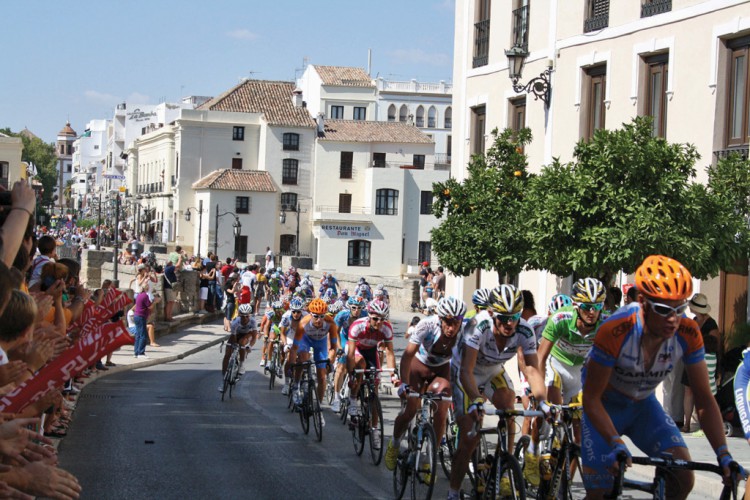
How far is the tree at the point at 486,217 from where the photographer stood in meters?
20.0

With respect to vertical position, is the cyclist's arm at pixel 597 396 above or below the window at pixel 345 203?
below

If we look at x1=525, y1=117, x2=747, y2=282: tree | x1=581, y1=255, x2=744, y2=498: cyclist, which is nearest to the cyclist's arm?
x1=581, y1=255, x2=744, y2=498: cyclist

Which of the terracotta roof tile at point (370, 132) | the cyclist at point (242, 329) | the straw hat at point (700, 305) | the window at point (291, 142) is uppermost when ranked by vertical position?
the terracotta roof tile at point (370, 132)

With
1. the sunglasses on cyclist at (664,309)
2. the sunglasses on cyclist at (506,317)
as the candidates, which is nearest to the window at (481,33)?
the sunglasses on cyclist at (506,317)

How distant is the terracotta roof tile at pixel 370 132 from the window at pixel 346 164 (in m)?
1.15

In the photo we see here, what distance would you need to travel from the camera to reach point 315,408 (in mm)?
13969

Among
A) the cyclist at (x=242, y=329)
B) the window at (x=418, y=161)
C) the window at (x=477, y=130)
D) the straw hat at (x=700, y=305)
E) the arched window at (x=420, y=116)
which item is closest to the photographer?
the straw hat at (x=700, y=305)

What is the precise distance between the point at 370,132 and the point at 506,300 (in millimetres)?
78007

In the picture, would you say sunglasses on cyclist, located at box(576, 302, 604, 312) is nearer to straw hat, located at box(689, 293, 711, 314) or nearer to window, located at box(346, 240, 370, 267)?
straw hat, located at box(689, 293, 711, 314)

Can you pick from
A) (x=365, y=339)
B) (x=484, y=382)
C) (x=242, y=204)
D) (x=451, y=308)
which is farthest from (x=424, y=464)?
(x=242, y=204)

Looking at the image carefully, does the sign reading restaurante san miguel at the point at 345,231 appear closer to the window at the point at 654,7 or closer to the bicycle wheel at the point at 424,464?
the window at the point at 654,7

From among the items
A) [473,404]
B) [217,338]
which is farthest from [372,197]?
[473,404]

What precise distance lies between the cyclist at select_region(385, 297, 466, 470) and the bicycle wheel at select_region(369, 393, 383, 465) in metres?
1.23

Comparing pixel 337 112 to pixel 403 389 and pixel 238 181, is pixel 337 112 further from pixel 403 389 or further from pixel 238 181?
pixel 403 389
